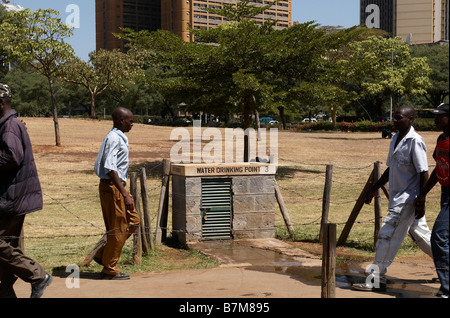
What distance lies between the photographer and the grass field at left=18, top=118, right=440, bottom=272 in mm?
8797

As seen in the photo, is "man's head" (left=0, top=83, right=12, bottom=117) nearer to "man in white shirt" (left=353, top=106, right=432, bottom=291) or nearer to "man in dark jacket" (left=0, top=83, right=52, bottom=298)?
"man in dark jacket" (left=0, top=83, right=52, bottom=298)

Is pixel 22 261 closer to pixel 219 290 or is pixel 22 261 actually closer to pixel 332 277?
pixel 219 290

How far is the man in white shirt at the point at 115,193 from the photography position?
672cm

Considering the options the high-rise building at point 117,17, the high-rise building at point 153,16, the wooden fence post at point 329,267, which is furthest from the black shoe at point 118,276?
the high-rise building at point 117,17

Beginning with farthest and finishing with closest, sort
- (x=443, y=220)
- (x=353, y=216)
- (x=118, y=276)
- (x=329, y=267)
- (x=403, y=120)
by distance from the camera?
(x=353, y=216) < (x=118, y=276) < (x=403, y=120) < (x=443, y=220) < (x=329, y=267)

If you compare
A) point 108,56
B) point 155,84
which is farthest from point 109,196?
point 108,56

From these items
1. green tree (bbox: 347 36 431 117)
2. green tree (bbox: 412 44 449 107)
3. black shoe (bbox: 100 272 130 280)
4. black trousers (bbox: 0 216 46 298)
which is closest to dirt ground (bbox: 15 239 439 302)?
black shoe (bbox: 100 272 130 280)

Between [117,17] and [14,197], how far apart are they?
15987 centimetres

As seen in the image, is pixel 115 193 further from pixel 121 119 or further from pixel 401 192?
pixel 401 192

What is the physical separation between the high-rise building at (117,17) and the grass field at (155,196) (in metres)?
123

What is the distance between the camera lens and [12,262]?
561 centimetres

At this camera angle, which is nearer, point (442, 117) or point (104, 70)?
point (442, 117)

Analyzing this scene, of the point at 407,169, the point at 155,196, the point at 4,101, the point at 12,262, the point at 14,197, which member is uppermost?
the point at 4,101

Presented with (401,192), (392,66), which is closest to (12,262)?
(401,192)
